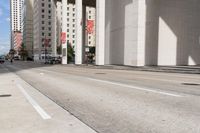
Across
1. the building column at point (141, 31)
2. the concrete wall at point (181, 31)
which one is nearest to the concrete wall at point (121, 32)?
the building column at point (141, 31)

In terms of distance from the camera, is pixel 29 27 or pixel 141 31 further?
pixel 29 27

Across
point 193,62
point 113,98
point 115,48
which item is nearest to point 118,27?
point 115,48

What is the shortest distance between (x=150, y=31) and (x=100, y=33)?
12.8 meters

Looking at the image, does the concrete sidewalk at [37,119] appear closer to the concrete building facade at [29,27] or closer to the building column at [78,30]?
the building column at [78,30]

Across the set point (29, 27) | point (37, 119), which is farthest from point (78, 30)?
point (29, 27)

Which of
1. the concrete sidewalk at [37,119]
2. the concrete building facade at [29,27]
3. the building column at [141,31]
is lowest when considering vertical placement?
the concrete sidewalk at [37,119]

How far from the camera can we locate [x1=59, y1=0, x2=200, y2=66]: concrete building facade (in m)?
39.8

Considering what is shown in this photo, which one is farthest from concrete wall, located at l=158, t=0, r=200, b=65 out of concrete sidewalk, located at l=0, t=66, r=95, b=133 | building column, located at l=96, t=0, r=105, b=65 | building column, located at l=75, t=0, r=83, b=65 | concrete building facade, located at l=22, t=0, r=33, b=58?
concrete building facade, located at l=22, t=0, r=33, b=58

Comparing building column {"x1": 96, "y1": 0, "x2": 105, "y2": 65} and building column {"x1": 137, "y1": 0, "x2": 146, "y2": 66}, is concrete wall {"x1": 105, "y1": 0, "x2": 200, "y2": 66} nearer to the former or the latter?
building column {"x1": 137, "y1": 0, "x2": 146, "y2": 66}

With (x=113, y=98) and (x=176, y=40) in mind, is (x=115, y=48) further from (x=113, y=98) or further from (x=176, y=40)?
(x=113, y=98)

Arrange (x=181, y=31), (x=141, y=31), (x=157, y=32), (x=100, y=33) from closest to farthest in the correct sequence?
(x=141, y=31)
(x=157, y=32)
(x=181, y=31)
(x=100, y=33)

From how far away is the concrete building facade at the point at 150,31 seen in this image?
131ft

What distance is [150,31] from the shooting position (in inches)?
1618

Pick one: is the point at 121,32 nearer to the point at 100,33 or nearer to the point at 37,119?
the point at 100,33
